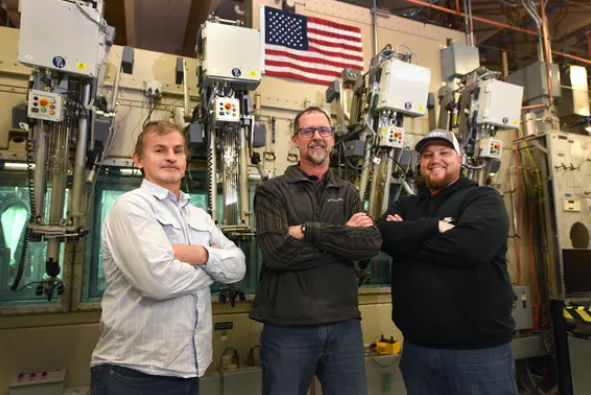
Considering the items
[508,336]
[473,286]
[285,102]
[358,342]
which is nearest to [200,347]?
[358,342]

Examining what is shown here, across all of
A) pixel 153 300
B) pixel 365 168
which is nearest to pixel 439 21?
pixel 365 168

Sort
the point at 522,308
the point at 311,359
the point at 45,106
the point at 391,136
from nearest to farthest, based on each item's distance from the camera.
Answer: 1. the point at 311,359
2. the point at 45,106
3. the point at 391,136
4. the point at 522,308

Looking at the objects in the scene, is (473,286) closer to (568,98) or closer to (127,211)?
(127,211)

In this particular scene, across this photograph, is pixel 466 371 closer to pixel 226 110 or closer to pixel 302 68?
pixel 226 110

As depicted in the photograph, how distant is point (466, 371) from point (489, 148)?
303 centimetres

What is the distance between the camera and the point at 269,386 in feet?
5.93

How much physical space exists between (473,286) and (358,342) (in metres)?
0.68

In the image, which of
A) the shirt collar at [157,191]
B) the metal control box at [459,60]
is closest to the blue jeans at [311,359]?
the shirt collar at [157,191]

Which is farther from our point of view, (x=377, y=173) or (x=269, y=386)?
(x=377, y=173)

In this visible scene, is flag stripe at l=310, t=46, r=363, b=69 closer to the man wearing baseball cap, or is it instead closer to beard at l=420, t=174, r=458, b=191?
beard at l=420, t=174, r=458, b=191

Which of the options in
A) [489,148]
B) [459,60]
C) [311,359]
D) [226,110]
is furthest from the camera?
[459,60]

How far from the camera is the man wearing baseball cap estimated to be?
1.88m

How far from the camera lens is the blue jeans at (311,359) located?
5.88 feet

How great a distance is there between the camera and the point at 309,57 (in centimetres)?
449
